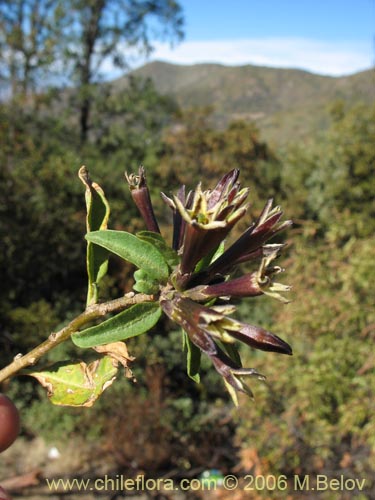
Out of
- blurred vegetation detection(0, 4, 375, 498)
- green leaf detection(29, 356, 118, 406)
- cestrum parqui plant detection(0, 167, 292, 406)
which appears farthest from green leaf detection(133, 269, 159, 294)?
blurred vegetation detection(0, 4, 375, 498)

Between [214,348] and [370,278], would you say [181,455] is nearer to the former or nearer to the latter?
[370,278]

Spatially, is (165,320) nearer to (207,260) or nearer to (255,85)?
(207,260)

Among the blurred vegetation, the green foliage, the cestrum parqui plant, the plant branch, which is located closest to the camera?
the cestrum parqui plant

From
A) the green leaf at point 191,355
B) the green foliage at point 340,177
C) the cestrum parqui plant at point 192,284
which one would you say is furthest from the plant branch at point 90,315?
the green foliage at point 340,177

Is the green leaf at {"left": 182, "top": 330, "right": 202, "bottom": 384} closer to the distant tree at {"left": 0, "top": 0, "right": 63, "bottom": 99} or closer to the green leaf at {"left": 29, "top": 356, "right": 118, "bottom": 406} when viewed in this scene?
the green leaf at {"left": 29, "top": 356, "right": 118, "bottom": 406}

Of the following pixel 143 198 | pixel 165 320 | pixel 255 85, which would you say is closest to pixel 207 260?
pixel 143 198

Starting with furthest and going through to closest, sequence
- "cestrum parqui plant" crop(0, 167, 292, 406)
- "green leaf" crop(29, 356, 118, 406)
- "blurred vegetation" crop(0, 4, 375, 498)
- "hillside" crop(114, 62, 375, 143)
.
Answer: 1. "hillside" crop(114, 62, 375, 143)
2. "blurred vegetation" crop(0, 4, 375, 498)
3. "green leaf" crop(29, 356, 118, 406)
4. "cestrum parqui plant" crop(0, 167, 292, 406)

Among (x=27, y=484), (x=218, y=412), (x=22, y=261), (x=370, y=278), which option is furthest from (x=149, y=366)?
(x=370, y=278)

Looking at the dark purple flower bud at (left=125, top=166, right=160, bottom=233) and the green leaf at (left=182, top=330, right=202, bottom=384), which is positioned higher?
the dark purple flower bud at (left=125, top=166, right=160, bottom=233)
